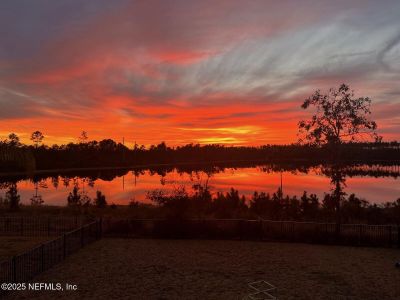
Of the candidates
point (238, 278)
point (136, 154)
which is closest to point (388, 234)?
point (238, 278)

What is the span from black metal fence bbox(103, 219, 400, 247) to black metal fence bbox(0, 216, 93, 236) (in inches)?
124

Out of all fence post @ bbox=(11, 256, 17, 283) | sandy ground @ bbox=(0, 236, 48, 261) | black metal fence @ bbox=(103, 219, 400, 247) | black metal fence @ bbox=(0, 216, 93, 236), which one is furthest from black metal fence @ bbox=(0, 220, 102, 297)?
black metal fence @ bbox=(0, 216, 93, 236)

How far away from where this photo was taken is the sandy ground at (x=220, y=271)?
12.9 m

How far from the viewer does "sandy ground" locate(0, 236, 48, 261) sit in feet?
58.9

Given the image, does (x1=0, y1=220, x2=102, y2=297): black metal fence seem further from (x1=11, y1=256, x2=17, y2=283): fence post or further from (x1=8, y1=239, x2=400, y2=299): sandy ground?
(x1=8, y1=239, x2=400, y2=299): sandy ground

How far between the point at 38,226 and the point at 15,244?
5513 mm

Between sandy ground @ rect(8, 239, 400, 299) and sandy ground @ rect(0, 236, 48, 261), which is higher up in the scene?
sandy ground @ rect(0, 236, 48, 261)

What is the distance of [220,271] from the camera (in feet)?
50.6

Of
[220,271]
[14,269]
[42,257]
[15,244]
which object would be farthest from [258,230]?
[14,269]

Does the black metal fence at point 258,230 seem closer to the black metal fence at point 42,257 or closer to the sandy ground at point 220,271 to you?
the sandy ground at point 220,271

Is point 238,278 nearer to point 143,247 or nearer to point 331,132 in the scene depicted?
point 143,247

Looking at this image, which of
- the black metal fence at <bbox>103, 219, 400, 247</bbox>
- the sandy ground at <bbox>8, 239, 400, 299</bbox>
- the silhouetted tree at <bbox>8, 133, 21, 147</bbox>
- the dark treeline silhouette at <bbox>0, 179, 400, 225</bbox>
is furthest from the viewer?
the silhouetted tree at <bbox>8, 133, 21, 147</bbox>

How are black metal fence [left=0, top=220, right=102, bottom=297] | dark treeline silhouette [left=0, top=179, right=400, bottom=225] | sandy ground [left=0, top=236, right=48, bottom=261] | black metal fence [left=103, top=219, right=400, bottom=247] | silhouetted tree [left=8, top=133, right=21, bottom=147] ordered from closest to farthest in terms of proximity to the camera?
black metal fence [left=0, top=220, right=102, bottom=297] → sandy ground [left=0, top=236, right=48, bottom=261] → black metal fence [left=103, top=219, right=400, bottom=247] → dark treeline silhouette [left=0, top=179, right=400, bottom=225] → silhouetted tree [left=8, top=133, right=21, bottom=147]

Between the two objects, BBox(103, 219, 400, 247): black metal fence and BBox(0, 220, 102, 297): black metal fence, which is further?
BBox(103, 219, 400, 247): black metal fence
